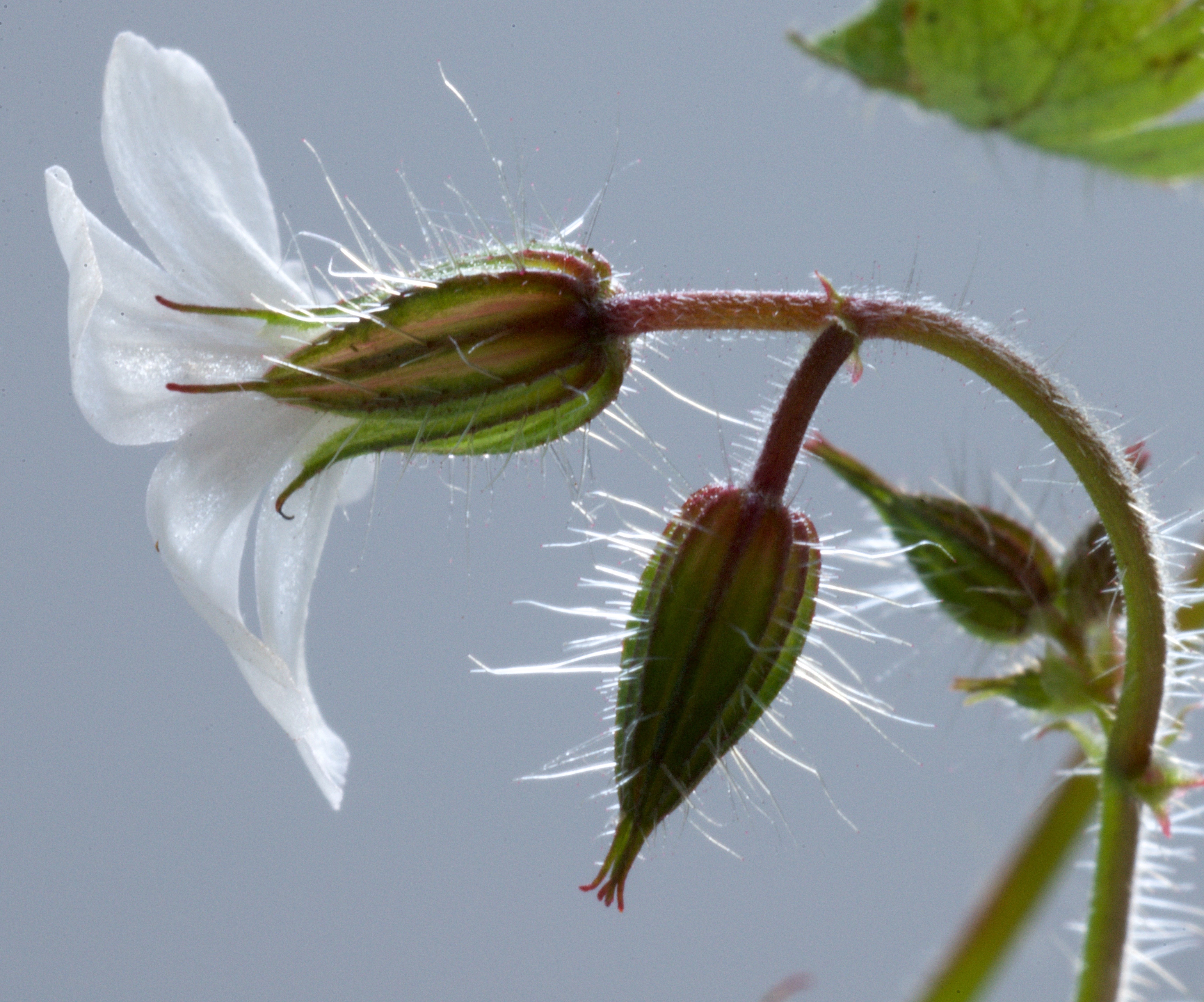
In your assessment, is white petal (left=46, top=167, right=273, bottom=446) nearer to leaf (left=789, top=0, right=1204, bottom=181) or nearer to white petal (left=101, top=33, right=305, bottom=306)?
white petal (left=101, top=33, right=305, bottom=306)

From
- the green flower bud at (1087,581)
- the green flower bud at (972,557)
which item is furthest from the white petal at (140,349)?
the green flower bud at (1087,581)

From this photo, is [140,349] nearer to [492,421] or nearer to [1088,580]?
[492,421]

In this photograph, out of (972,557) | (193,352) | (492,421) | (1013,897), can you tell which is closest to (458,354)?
(492,421)

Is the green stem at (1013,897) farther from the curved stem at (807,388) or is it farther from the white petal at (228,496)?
the white petal at (228,496)

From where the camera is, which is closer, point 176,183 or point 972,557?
point 176,183

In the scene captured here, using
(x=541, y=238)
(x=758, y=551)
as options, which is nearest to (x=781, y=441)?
(x=758, y=551)

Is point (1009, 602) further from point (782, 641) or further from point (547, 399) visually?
point (547, 399)
